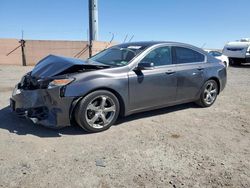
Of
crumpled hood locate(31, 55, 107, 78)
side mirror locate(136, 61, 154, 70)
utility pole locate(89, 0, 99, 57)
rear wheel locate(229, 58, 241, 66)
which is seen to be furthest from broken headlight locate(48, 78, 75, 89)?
rear wheel locate(229, 58, 241, 66)

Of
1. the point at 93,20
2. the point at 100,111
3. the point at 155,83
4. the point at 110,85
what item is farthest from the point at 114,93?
the point at 93,20

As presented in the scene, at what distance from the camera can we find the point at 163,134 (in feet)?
15.6

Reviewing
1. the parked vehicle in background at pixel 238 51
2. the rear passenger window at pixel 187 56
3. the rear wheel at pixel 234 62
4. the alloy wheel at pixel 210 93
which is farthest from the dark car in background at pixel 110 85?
the rear wheel at pixel 234 62

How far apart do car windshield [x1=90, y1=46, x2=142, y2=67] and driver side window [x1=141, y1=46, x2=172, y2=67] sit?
228 mm

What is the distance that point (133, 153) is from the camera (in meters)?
3.96

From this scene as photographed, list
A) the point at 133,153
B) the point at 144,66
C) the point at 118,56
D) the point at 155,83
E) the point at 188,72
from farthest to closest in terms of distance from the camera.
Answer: the point at 188,72 → the point at 118,56 → the point at 155,83 → the point at 144,66 → the point at 133,153

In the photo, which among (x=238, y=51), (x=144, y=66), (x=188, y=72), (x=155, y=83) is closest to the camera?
(x=144, y=66)

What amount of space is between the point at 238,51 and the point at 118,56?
1679 centimetres

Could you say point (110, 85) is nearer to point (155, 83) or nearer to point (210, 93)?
point (155, 83)

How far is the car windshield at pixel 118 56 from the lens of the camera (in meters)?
5.23

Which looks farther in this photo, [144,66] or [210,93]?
[210,93]

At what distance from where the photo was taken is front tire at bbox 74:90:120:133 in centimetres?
448

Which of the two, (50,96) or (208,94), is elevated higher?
(50,96)

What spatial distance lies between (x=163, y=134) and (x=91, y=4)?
17791 mm
